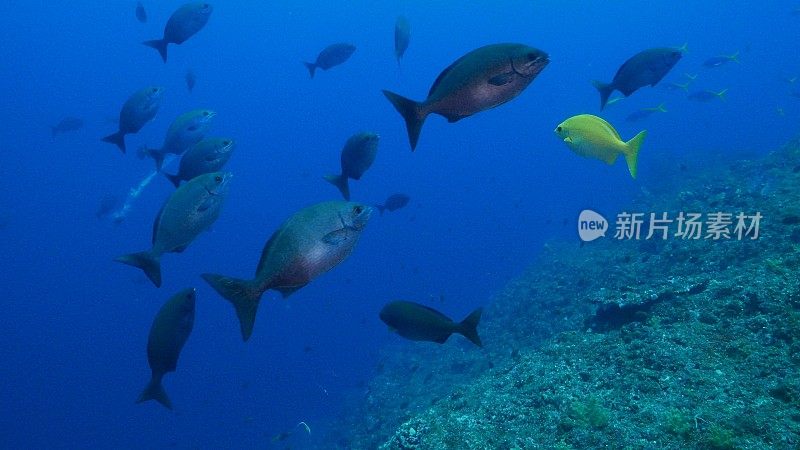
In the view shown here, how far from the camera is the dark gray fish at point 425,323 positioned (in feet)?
13.4

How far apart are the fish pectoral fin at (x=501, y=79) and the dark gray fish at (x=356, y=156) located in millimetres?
2815

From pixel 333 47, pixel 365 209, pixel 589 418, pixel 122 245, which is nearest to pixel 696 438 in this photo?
pixel 589 418

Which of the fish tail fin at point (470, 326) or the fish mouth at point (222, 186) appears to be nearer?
the fish mouth at point (222, 186)

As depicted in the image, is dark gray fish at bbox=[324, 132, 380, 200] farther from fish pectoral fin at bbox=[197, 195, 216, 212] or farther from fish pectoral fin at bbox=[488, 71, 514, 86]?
fish pectoral fin at bbox=[488, 71, 514, 86]

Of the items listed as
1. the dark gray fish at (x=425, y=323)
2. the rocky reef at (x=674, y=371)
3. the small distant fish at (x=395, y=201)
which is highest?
the dark gray fish at (x=425, y=323)

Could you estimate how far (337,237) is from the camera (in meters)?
2.30

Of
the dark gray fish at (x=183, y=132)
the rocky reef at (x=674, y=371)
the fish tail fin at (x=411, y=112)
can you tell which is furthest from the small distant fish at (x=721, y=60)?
Answer: the fish tail fin at (x=411, y=112)

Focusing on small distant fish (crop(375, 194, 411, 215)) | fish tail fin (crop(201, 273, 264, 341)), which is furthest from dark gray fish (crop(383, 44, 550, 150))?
small distant fish (crop(375, 194, 411, 215))

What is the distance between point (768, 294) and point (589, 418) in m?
2.81

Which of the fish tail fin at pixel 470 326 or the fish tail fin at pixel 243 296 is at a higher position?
the fish tail fin at pixel 243 296

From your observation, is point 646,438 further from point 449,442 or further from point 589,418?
point 449,442

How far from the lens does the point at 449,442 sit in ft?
16.9

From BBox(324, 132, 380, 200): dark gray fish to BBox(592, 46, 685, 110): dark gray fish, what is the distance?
8.88ft

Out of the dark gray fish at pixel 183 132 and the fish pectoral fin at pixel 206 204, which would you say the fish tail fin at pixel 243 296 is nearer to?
the fish pectoral fin at pixel 206 204
